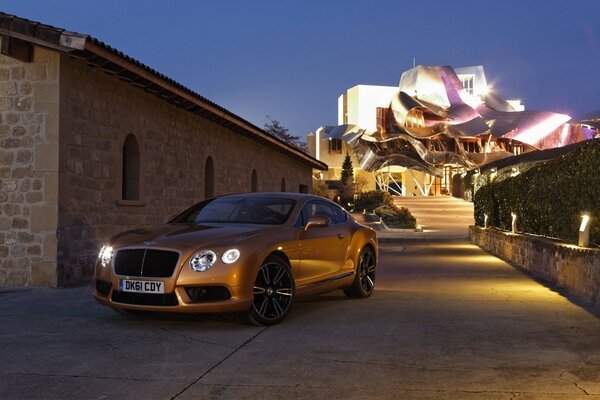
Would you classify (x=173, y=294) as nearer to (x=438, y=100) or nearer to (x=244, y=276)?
(x=244, y=276)

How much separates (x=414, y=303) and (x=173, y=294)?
12.7 ft

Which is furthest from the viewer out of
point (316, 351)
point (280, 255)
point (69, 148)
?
point (69, 148)

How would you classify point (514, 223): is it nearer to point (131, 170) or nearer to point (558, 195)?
point (558, 195)

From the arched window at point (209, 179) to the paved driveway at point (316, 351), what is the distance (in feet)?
33.4

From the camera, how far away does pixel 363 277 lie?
9.84 meters

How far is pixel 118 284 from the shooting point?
281 inches

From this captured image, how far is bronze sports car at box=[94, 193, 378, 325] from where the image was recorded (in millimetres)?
6879

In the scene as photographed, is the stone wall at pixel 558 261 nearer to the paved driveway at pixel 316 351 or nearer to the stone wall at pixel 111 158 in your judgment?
the paved driveway at pixel 316 351

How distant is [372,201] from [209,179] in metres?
32.6

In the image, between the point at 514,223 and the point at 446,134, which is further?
the point at 446,134

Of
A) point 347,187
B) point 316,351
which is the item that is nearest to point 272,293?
point 316,351

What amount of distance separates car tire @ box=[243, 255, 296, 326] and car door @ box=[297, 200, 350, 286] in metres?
0.41

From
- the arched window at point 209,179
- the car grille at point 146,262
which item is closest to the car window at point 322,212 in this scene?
the car grille at point 146,262

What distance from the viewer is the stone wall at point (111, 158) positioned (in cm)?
1121
